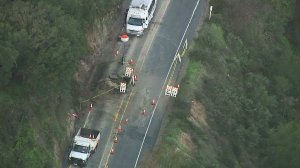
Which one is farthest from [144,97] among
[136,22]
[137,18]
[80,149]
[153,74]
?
[137,18]

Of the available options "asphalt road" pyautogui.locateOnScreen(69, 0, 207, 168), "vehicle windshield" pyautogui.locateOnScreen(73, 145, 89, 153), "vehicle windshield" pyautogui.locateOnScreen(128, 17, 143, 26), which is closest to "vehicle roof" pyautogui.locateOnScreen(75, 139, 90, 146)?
"vehicle windshield" pyautogui.locateOnScreen(73, 145, 89, 153)

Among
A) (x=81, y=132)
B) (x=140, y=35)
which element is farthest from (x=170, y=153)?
(x=140, y=35)

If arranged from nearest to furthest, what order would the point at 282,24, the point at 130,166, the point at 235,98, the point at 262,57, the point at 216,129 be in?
the point at 130,166 → the point at 216,129 → the point at 235,98 → the point at 262,57 → the point at 282,24

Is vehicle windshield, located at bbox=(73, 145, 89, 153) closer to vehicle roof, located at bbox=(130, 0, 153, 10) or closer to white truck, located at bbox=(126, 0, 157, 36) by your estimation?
white truck, located at bbox=(126, 0, 157, 36)

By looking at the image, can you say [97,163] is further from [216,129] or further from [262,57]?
[262,57]

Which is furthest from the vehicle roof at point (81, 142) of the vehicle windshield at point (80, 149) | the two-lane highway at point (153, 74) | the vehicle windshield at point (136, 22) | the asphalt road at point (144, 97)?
the vehicle windshield at point (136, 22)

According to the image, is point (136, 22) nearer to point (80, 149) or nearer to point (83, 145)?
point (83, 145)
